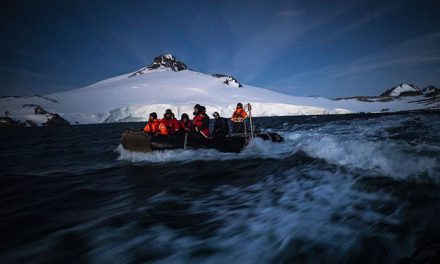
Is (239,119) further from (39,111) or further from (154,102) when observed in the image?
(39,111)

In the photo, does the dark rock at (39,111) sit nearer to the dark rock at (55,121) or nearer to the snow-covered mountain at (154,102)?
the snow-covered mountain at (154,102)

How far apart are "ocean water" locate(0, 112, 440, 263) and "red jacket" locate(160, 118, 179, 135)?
8.08 ft

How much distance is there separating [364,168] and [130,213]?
498cm

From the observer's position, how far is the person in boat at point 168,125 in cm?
1024

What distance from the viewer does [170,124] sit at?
10.6 metres

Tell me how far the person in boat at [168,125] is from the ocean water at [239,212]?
7.43 feet

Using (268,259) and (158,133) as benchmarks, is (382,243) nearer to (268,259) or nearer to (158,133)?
(268,259)

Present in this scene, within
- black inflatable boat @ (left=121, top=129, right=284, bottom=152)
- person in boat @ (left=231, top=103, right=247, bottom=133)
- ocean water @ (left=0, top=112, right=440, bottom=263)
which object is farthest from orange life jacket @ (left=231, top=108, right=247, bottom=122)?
ocean water @ (left=0, top=112, right=440, bottom=263)

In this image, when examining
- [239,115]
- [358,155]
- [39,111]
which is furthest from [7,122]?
[358,155]

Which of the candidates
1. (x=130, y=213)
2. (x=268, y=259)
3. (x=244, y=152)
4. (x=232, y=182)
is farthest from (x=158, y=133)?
(x=268, y=259)

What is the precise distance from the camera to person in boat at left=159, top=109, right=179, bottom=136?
403 inches

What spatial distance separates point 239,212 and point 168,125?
21.7 ft

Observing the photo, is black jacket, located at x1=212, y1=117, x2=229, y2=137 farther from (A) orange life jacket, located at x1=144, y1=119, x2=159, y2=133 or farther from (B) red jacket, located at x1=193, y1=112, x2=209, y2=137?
(A) orange life jacket, located at x1=144, y1=119, x2=159, y2=133

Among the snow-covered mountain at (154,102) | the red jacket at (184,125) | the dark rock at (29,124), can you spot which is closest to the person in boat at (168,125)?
the red jacket at (184,125)
